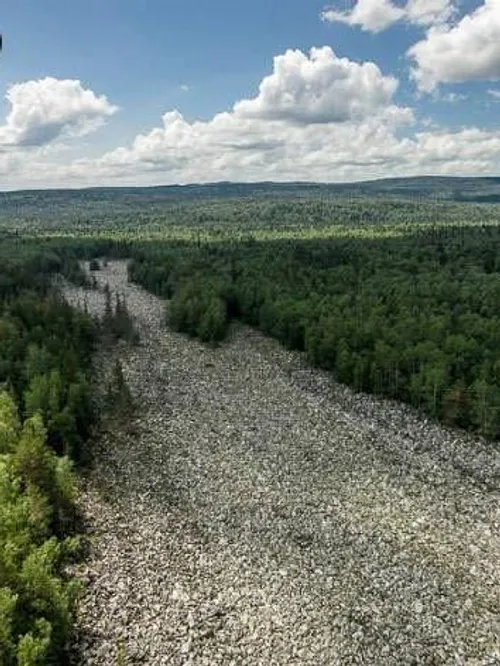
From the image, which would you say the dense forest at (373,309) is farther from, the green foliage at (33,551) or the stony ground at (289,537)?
the green foliage at (33,551)

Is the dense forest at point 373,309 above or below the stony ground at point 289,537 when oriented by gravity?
above

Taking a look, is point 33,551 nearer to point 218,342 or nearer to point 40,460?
point 40,460

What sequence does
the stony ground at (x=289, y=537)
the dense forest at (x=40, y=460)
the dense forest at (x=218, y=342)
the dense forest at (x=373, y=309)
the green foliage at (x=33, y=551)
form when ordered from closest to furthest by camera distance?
the green foliage at (x=33, y=551)
the dense forest at (x=40, y=460)
the stony ground at (x=289, y=537)
the dense forest at (x=218, y=342)
the dense forest at (x=373, y=309)

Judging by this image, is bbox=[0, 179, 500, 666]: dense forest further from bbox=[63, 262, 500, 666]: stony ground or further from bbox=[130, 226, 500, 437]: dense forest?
bbox=[63, 262, 500, 666]: stony ground

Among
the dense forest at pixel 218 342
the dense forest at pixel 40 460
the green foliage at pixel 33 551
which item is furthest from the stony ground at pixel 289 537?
the dense forest at pixel 218 342

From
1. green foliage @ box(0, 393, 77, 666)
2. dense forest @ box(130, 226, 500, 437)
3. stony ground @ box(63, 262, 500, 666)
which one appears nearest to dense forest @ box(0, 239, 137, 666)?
green foliage @ box(0, 393, 77, 666)

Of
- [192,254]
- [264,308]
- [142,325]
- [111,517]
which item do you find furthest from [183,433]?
[192,254]

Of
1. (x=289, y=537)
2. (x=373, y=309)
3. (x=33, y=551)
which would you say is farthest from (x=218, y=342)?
(x=33, y=551)

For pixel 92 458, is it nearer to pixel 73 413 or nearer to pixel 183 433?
pixel 73 413
